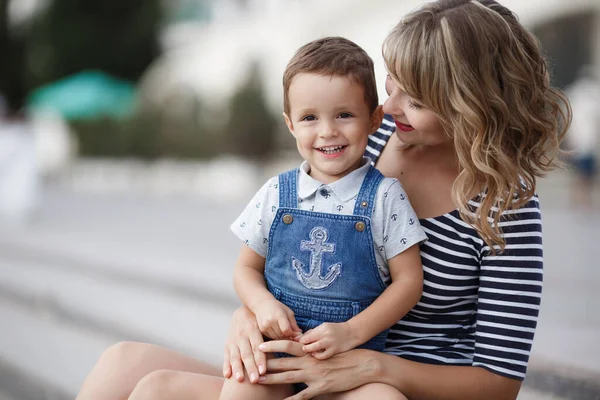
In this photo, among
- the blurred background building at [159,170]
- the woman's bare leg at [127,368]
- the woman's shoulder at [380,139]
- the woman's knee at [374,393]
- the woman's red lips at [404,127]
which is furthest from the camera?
the blurred background building at [159,170]

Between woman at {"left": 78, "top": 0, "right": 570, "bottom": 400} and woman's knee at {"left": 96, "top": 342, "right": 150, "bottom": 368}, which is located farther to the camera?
woman's knee at {"left": 96, "top": 342, "right": 150, "bottom": 368}

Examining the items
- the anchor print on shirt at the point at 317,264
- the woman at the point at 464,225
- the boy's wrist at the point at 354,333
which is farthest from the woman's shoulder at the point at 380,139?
the boy's wrist at the point at 354,333

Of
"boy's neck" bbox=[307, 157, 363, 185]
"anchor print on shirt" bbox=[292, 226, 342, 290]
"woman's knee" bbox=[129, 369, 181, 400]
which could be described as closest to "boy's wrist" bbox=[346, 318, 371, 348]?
"anchor print on shirt" bbox=[292, 226, 342, 290]

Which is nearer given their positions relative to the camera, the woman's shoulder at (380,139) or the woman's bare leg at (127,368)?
the woman's bare leg at (127,368)

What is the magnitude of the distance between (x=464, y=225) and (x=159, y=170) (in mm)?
15489

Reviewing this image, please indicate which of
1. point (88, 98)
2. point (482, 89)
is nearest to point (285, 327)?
point (482, 89)

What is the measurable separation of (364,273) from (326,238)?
0.11 meters

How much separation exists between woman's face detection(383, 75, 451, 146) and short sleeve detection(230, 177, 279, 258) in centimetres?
32

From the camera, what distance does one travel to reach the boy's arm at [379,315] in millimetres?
1586

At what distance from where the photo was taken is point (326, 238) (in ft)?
5.44

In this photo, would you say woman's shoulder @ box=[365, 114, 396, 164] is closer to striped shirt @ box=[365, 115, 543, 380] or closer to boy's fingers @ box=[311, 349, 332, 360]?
striped shirt @ box=[365, 115, 543, 380]

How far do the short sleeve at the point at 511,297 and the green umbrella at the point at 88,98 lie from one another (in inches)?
702

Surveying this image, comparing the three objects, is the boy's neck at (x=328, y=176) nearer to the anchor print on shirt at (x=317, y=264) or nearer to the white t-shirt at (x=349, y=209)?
the white t-shirt at (x=349, y=209)

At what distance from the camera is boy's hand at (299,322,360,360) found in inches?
62.2
